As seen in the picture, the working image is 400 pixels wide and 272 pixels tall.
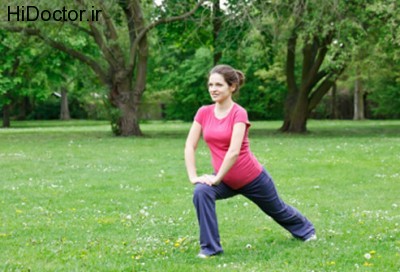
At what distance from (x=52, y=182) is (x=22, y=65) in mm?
29472

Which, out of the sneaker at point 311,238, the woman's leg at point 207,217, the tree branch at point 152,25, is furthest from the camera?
the tree branch at point 152,25

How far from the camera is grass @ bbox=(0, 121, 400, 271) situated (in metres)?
6.66

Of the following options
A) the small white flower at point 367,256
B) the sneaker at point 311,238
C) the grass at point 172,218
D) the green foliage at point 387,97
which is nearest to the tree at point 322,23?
the grass at point 172,218

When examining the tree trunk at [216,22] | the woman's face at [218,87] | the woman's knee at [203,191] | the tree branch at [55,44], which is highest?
the tree trunk at [216,22]

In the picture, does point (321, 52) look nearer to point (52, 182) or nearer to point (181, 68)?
point (52, 182)

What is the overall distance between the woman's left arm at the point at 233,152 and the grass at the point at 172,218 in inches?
34.6

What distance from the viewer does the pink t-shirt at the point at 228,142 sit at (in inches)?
270

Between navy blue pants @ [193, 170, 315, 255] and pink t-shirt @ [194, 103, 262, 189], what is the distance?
0.35 feet

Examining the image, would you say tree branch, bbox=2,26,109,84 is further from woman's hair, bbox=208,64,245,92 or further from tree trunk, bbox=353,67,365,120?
tree trunk, bbox=353,67,365,120

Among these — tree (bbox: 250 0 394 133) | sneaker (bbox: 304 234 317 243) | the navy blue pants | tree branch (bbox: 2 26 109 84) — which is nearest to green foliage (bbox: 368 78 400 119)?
tree (bbox: 250 0 394 133)

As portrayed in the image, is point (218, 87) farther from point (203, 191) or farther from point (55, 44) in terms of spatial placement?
point (55, 44)

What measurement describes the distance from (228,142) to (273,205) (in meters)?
0.97

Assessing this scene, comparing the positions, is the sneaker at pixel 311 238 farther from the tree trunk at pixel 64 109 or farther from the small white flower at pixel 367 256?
the tree trunk at pixel 64 109

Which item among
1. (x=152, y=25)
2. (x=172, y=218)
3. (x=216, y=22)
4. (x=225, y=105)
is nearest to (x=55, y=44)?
(x=152, y=25)
